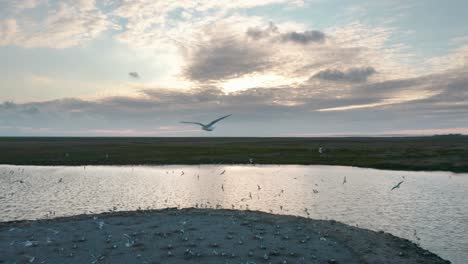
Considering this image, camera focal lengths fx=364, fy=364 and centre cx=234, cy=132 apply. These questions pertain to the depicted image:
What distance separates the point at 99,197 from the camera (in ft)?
101

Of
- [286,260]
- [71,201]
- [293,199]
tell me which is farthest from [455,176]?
[71,201]

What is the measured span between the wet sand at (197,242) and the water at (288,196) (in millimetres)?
3427

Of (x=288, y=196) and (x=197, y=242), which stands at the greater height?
(x=197, y=242)

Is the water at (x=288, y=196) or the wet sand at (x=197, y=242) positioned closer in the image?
the wet sand at (x=197, y=242)

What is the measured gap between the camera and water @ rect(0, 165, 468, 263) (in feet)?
71.2

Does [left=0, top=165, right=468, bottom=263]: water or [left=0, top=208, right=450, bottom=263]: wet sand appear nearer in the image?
[left=0, top=208, right=450, bottom=263]: wet sand

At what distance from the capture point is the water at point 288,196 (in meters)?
21.7

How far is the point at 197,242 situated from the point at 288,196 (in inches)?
644

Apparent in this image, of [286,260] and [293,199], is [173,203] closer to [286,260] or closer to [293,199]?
[293,199]

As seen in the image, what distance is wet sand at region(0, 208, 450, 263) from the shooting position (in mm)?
14336

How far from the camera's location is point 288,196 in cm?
3117

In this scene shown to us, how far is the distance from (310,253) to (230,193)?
18.5 meters

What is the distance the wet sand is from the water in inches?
135

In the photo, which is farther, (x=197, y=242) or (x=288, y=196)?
(x=288, y=196)
